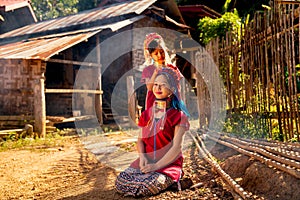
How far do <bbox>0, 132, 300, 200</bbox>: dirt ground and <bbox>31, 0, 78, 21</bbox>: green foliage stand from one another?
23479 mm

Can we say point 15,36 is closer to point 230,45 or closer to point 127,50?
point 127,50

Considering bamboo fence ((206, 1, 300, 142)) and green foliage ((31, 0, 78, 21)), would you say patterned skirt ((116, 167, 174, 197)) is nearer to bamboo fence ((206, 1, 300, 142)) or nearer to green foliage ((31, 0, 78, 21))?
bamboo fence ((206, 1, 300, 142))

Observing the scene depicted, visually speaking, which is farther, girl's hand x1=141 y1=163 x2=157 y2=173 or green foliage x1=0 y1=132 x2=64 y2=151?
green foliage x1=0 y1=132 x2=64 y2=151

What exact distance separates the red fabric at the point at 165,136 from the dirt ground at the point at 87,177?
270 mm

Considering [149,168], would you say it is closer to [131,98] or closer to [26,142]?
[26,142]

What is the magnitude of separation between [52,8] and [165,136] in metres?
27.9

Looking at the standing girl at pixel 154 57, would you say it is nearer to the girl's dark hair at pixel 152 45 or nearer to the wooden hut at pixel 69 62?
the girl's dark hair at pixel 152 45

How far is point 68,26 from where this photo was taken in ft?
41.5

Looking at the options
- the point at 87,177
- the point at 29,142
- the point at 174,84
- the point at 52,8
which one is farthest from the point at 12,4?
the point at 174,84

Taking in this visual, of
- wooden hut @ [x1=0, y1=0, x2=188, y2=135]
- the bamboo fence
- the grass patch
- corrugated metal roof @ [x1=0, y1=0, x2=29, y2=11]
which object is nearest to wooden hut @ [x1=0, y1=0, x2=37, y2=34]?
corrugated metal roof @ [x1=0, y1=0, x2=29, y2=11]

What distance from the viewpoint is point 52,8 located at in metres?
28.6

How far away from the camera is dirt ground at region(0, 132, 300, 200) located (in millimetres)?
2904

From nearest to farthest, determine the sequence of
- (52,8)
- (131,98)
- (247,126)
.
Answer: (247,126)
(131,98)
(52,8)

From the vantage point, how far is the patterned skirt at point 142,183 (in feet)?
10.2
